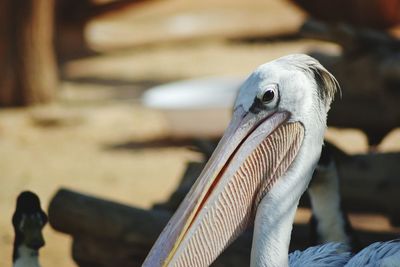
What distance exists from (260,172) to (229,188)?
0.42 ft

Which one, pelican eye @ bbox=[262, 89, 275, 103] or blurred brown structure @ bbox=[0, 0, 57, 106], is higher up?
pelican eye @ bbox=[262, 89, 275, 103]

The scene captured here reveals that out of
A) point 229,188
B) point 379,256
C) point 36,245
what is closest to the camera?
point 229,188

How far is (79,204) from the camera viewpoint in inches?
178

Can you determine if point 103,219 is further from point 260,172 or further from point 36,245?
point 260,172

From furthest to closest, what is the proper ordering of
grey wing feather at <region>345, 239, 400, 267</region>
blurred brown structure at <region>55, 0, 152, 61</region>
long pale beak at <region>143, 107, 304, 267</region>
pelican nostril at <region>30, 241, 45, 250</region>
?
blurred brown structure at <region>55, 0, 152, 61</region>
pelican nostril at <region>30, 241, 45, 250</region>
grey wing feather at <region>345, 239, 400, 267</region>
long pale beak at <region>143, 107, 304, 267</region>

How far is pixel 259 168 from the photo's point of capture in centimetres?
313

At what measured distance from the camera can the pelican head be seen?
3.02 metres

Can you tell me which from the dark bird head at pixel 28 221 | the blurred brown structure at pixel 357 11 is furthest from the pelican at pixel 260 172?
the blurred brown structure at pixel 357 11

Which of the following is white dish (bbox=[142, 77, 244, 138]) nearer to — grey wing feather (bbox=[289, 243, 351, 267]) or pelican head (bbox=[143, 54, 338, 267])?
grey wing feather (bbox=[289, 243, 351, 267])

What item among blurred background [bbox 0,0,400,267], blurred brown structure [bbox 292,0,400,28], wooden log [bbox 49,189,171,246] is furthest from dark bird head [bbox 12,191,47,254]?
blurred brown structure [bbox 292,0,400,28]

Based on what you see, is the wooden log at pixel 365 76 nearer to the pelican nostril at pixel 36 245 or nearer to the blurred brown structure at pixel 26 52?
the pelican nostril at pixel 36 245

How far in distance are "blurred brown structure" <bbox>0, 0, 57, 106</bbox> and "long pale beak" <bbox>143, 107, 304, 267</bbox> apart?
19.3ft

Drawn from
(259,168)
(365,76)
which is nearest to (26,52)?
(365,76)

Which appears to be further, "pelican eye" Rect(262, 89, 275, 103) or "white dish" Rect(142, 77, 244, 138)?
"white dish" Rect(142, 77, 244, 138)
